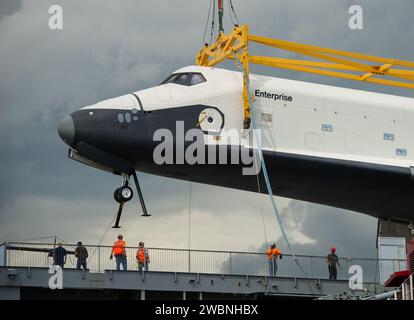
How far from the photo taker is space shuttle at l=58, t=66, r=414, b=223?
26891 millimetres

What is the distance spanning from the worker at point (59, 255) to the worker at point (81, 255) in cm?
37

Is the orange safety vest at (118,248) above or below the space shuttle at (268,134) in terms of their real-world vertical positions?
below

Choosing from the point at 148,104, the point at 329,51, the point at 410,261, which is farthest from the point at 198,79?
the point at 410,261

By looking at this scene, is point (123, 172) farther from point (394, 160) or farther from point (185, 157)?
point (394, 160)

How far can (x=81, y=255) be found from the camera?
28672 mm

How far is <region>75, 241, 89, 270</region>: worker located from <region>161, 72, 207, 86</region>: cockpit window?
5365 millimetres

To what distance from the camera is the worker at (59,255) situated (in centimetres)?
2838

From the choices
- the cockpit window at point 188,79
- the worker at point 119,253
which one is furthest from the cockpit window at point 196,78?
the worker at point 119,253

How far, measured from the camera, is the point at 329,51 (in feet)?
102

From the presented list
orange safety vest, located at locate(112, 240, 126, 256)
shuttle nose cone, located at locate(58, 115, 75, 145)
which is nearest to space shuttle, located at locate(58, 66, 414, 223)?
shuttle nose cone, located at locate(58, 115, 75, 145)

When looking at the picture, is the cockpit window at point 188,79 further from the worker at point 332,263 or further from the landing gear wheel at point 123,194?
the worker at point 332,263

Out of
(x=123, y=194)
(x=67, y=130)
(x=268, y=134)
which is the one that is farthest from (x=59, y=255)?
(x=268, y=134)

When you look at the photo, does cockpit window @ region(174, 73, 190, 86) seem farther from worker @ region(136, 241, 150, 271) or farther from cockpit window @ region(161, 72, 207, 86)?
worker @ region(136, 241, 150, 271)

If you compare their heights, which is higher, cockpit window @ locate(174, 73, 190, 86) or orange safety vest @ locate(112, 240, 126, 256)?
cockpit window @ locate(174, 73, 190, 86)
